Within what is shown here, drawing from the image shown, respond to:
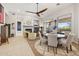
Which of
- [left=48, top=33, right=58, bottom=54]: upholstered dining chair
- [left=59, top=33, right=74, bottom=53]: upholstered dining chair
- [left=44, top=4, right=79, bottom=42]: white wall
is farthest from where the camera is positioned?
[left=48, top=33, right=58, bottom=54]: upholstered dining chair

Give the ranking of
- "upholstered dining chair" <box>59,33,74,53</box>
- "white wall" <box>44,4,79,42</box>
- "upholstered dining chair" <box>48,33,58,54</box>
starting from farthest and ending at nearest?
"upholstered dining chair" <box>48,33,58,54</box>, "upholstered dining chair" <box>59,33,74,53</box>, "white wall" <box>44,4,79,42</box>

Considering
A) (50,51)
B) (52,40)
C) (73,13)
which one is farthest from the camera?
(52,40)

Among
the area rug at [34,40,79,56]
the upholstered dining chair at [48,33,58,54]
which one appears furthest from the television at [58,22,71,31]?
the area rug at [34,40,79,56]

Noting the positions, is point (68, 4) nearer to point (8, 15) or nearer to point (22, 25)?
point (22, 25)

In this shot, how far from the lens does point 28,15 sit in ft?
8.48

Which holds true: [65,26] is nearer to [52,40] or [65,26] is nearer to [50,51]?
[52,40]

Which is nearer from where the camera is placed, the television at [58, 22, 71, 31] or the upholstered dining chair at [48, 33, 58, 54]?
the television at [58, 22, 71, 31]

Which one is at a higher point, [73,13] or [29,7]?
[29,7]

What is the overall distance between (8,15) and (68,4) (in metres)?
1.33

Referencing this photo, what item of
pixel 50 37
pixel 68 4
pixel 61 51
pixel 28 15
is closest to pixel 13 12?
pixel 28 15

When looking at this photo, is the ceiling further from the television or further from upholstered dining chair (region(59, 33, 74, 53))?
upholstered dining chair (region(59, 33, 74, 53))

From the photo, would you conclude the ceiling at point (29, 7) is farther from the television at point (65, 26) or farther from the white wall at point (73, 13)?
the television at point (65, 26)

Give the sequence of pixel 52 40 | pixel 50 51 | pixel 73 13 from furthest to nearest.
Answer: pixel 52 40, pixel 50 51, pixel 73 13

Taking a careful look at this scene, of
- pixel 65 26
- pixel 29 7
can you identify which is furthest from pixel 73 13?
pixel 29 7
